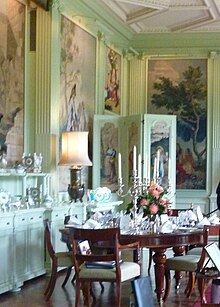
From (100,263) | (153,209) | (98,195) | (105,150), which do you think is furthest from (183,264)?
(105,150)

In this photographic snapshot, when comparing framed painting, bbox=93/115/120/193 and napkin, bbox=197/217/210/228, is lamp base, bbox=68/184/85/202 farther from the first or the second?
napkin, bbox=197/217/210/228

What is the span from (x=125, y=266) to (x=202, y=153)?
8.79 meters

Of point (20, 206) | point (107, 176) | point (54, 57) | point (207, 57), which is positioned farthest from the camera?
point (207, 57)

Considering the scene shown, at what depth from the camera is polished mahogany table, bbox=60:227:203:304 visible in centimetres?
711

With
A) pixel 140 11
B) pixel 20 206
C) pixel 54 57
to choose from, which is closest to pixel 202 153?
pixel 140 11

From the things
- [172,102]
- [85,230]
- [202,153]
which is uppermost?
[172,102]

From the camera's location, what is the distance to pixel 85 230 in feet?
22.2

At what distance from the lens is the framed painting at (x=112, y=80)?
45.5 ft

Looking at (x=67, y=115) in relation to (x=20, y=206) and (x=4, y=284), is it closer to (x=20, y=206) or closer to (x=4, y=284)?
(x=20, y=206)

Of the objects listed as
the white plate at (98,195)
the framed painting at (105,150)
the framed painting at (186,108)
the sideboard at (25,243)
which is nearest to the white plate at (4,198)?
the sideboard at (25,243)

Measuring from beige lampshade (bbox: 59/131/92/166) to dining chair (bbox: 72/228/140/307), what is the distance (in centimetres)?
306

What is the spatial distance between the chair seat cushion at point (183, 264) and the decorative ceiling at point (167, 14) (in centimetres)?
641

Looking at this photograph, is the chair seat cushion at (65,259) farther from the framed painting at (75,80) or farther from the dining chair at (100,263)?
the framed painting at (75,80)

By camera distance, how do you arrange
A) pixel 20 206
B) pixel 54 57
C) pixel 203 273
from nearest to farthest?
1. pixel 203 273
2. pixel 20 206
3. pixel 54 57
